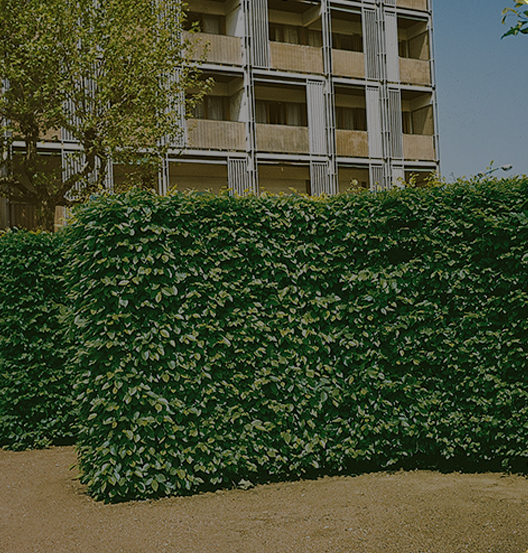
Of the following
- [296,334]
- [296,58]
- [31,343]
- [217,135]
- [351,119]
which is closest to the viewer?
[296,334]

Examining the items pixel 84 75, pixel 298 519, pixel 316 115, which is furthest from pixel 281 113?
pixel 298 519

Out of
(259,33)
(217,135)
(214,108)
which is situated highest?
(259,33)

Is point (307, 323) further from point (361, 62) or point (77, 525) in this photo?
point (361, 62)

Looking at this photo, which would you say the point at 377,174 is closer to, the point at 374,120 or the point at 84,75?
the point at 374,120

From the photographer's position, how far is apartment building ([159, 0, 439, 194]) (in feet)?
91.0

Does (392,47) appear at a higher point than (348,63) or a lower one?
higher

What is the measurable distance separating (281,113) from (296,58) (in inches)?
96.9

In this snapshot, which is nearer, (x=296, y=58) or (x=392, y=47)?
(x=296, y=58)

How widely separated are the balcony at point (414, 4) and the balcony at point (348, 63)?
353 cm

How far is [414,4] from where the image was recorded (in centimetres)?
3266

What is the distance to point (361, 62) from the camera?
31.0 m

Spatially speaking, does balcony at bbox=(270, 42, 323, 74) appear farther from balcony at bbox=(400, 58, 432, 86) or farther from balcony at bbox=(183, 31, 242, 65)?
balcony at bbox=(400, 58, 432, 86)

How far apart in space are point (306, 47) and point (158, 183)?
28.1 ft

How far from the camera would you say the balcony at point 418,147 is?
3143 centimetres
